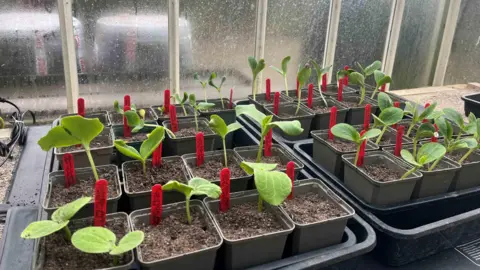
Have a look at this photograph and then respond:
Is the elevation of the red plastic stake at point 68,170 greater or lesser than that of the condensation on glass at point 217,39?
lesser

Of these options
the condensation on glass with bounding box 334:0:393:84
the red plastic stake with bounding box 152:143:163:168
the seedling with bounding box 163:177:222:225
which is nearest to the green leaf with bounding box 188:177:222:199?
the seedling with bounding box 163:177:222:225

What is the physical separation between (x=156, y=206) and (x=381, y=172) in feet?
1.92

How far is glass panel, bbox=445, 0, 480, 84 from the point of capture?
279 centimetres

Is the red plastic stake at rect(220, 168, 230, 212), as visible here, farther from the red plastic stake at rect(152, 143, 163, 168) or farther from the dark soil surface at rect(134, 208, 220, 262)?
the red plastic stake at rect(152, 143, 163, 168)

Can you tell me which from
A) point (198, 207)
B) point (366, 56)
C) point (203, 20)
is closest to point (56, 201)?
point (198, 207)

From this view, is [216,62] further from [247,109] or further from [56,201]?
[56,201]

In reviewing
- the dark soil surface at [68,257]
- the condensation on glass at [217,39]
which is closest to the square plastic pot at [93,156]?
the dark soil surface at [68,257]

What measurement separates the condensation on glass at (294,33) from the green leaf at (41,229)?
187 cm

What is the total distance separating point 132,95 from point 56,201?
4.61ft

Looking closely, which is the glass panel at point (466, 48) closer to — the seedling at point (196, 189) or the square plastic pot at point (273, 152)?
the square plastic pot at point (273, 152)

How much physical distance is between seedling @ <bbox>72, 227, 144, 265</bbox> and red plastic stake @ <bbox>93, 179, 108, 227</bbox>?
2.3 inches

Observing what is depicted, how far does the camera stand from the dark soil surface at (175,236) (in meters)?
0.69

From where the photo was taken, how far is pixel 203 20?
7.00 ft

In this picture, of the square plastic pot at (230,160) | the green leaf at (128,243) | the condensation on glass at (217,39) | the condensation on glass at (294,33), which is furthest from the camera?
the condensation on glass at (294,33)
